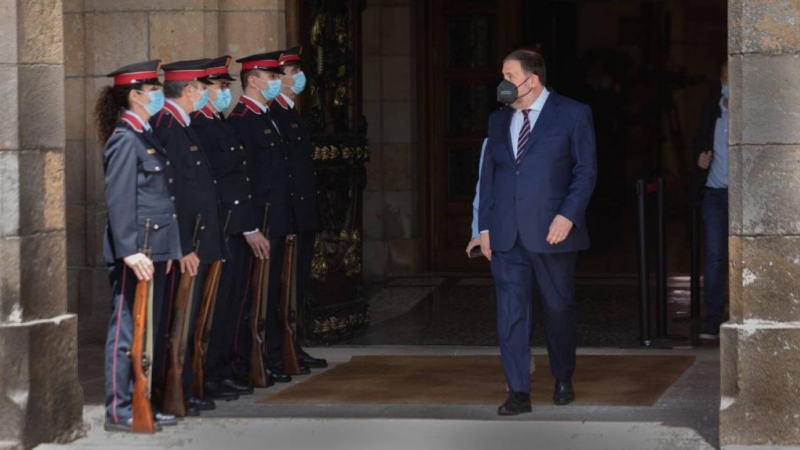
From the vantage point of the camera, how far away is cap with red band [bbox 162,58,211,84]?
381 inches

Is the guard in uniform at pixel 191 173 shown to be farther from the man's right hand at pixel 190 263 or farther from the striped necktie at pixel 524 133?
the striped necktie at pixel 524 133

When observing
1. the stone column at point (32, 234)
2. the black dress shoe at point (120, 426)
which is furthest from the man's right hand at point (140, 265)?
the black dress shoe at point (120, 426)

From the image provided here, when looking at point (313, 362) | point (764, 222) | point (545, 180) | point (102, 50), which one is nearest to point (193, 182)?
point (545, 180)

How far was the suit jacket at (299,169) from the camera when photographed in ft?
36.0

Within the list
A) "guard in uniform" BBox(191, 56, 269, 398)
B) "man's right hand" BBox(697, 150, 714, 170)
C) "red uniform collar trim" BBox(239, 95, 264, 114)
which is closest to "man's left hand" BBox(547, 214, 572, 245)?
"guard in uniform" BBox(191, 56, 269, 398)

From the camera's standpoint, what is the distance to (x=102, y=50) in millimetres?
12797

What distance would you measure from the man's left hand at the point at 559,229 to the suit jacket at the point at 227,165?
1832 mm

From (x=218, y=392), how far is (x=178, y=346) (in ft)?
2.75

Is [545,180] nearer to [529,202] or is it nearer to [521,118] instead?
[529,202]

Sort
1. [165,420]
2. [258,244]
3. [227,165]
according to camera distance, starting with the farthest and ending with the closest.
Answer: [258,244] → [227,165] → [165,420]

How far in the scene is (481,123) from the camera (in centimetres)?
1734

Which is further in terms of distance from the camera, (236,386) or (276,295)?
(276,295)

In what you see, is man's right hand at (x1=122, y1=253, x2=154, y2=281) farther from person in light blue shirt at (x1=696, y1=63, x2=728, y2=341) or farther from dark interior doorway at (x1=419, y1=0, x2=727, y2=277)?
dark interior doorway at (x1=419, y1=0, x2=727, y2=277)

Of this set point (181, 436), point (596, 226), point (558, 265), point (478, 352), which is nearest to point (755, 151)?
point (558, 265)
